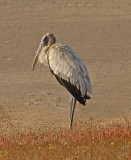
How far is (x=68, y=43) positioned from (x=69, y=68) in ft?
28.8

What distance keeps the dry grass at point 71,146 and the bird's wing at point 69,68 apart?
48.5 inches

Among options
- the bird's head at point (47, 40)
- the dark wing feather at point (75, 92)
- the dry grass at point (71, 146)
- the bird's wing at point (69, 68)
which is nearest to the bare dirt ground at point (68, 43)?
the dark wing feather at point (75, 92)

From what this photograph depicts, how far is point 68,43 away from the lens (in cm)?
1706

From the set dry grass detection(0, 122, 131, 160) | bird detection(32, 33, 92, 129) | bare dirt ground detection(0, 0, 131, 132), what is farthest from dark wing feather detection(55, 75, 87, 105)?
dry grass detection(0, 122, 131, 160)

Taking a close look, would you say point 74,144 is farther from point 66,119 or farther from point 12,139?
point 66,119

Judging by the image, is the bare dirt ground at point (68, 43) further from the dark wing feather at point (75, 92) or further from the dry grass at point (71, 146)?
the dry grass at point (71, 146)

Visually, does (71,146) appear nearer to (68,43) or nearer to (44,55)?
(44,55)

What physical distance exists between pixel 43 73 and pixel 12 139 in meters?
6.39

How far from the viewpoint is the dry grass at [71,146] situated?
227 inches

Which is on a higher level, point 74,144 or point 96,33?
point 74,144

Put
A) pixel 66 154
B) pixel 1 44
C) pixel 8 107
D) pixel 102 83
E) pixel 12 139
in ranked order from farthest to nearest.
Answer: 1. pixel 1 44
2. pixel 102 83
3. pixel 8 107
4. pixel 12 139
5. pixel 66 154

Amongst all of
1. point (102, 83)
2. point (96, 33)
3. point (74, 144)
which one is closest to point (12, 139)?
point (74, 144)

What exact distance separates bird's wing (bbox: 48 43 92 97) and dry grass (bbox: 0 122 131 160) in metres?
1.23

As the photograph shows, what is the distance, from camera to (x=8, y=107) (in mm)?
10172
